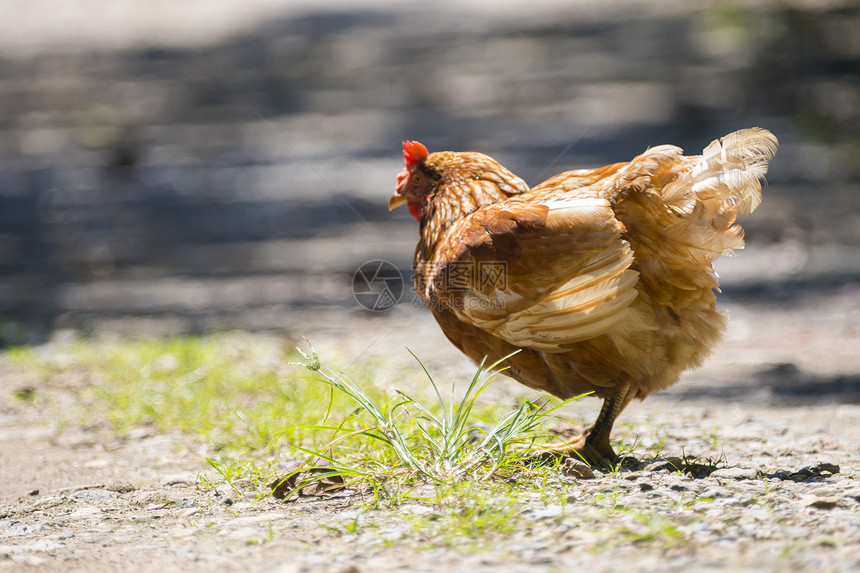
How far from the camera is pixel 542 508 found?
223 cm

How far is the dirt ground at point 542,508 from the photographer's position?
1904 millimetres

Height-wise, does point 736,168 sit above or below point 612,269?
above

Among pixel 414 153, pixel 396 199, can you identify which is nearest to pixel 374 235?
pixel 396 199

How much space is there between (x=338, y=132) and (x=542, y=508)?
610 centimetres

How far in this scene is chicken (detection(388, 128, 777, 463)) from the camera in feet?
8.97

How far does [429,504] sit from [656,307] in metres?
1.15

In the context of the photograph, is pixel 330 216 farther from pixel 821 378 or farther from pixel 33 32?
pixel 33 32
